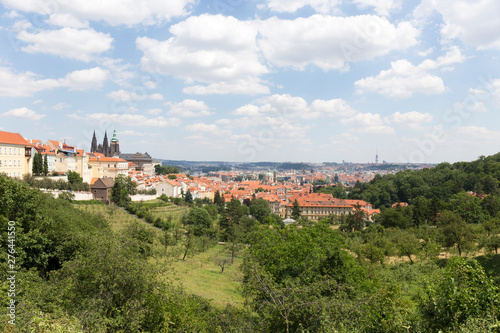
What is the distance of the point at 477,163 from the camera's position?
305ft

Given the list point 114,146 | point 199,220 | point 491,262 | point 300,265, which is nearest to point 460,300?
point 300,265

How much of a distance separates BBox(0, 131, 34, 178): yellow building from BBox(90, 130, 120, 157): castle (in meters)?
71.9

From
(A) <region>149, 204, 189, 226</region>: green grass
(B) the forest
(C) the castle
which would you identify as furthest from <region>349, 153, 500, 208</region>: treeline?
(C) the castle

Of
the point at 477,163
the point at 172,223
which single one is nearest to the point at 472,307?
the point at 172,223

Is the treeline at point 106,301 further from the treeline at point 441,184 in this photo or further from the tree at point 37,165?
the treeline at point 441,184

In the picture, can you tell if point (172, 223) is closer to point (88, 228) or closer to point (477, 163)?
point (88, 228)

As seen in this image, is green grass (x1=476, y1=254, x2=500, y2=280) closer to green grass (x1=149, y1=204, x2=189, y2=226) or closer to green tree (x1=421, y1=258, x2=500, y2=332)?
green tree (x1=421, y1=258, x2=500, y2=332)

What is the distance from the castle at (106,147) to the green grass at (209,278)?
294 feet

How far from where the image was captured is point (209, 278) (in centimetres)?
2631

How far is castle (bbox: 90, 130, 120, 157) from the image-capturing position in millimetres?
112625

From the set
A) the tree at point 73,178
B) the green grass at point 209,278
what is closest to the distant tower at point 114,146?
the tree at point 73,178

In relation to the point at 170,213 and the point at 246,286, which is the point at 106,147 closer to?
the point at 170,213

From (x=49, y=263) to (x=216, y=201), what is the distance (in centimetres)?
6368

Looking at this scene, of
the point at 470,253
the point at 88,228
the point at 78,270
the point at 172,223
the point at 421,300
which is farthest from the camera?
the point at 172,223
